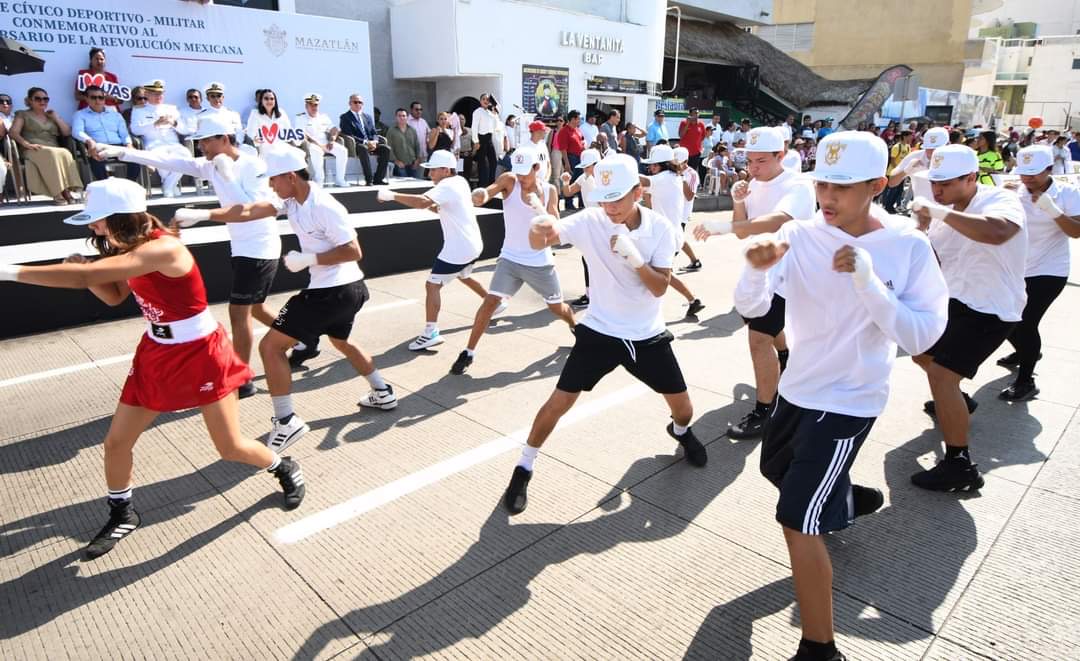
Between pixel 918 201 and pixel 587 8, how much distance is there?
18.3 metres

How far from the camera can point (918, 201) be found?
3.62 metres

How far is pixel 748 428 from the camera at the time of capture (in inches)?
179

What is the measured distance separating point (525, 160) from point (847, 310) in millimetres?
4202

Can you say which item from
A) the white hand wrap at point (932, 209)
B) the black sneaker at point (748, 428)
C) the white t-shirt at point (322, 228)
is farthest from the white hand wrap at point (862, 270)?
the white t-shirt at point (322, 228)

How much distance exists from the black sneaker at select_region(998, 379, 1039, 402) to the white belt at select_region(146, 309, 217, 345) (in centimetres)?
573

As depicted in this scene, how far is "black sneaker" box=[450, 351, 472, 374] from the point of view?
578 cm

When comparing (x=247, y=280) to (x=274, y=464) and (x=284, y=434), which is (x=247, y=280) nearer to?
(x=284, y=434)

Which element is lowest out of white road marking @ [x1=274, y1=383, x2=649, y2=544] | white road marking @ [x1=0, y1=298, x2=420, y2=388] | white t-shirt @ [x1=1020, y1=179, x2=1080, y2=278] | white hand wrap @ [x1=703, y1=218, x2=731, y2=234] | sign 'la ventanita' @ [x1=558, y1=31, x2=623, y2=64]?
white road marking @ [x1=274, y1=383, x2=649, y2=544]

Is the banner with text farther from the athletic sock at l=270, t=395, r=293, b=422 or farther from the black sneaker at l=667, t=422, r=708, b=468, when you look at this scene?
the black sneaker at l=667, t=422, r=708, b=468

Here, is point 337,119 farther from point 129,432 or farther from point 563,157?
point 129,432

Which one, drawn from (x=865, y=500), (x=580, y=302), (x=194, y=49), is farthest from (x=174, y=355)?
(x=194, y=49)

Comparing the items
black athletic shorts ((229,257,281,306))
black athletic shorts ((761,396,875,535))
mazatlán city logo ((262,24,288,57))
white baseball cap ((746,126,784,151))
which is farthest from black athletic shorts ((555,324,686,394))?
mazatlán city logo ((262,24,288,57))

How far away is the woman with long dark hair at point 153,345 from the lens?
9.94 feet

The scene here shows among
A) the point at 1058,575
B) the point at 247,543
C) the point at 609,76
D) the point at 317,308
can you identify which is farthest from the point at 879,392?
the point at 609,76
